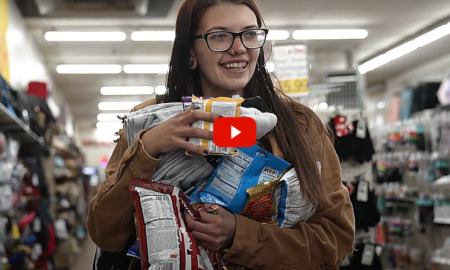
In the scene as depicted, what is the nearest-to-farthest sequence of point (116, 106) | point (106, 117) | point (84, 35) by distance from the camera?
point (84, 35)
point (116, 106)
point (106, 117)

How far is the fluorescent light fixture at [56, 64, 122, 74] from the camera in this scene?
10.6 metres

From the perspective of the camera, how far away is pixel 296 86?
17.3 ft

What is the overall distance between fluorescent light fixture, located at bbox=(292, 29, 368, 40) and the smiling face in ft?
24.0

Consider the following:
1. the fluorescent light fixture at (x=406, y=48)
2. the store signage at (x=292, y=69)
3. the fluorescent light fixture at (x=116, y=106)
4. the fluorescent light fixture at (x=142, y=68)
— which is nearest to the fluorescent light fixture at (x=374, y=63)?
the fluorescent light fixture at (x=406, y=48)

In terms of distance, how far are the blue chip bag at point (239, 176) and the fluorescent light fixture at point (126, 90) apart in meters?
11.2

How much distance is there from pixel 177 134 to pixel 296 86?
4261 millimetres

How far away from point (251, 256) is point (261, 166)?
0.20 metres

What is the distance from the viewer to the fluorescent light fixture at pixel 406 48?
8508 millimetres

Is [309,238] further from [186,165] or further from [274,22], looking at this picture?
[274,22]

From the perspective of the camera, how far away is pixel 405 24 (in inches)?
348

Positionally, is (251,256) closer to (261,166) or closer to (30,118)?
(261,166)

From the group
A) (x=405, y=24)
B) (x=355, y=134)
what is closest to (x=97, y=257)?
(x=355, y=134)

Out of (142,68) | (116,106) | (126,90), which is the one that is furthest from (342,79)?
(116,106)

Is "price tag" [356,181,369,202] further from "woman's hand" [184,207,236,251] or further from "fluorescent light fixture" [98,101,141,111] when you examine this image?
"fluorescent light fixture" [98,101,141,111]
